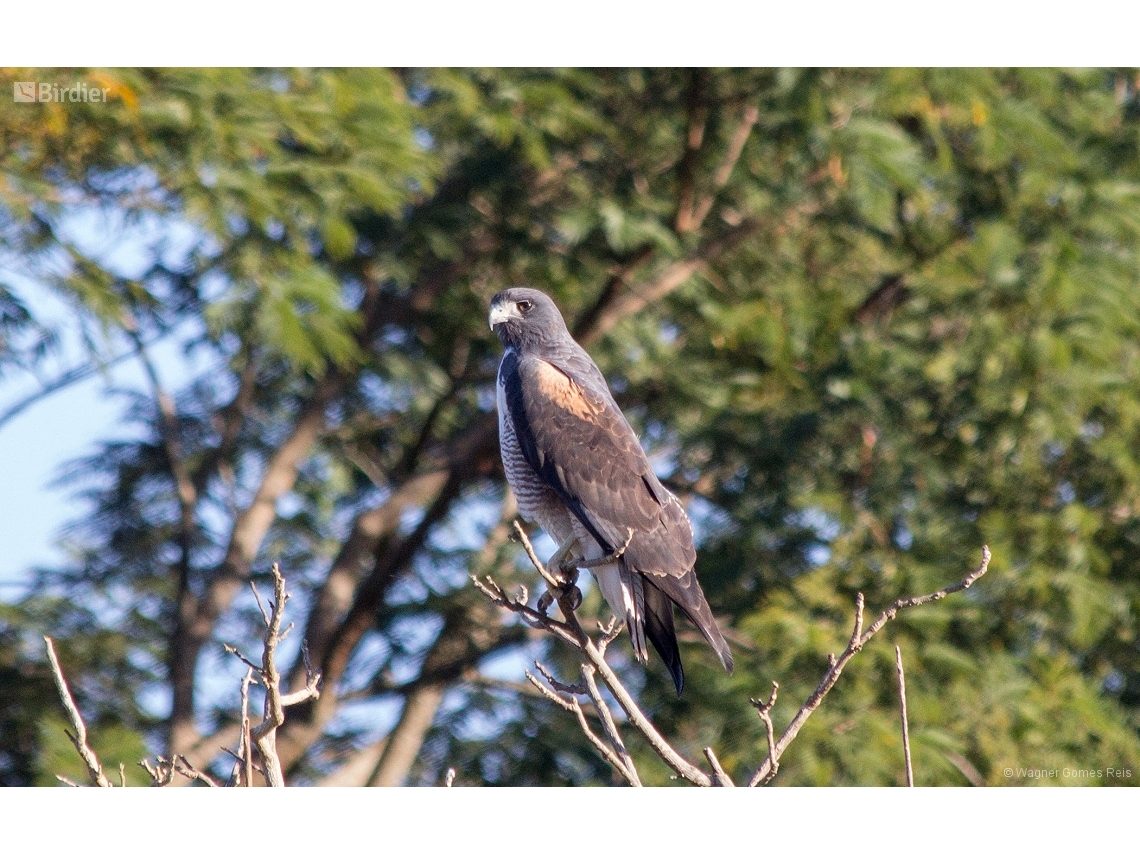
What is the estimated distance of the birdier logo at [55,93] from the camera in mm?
6793

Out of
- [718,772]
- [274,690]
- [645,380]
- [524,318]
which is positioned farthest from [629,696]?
[645,380]

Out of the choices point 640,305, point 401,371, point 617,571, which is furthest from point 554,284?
point 617,571

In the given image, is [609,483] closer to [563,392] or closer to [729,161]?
[563,392]

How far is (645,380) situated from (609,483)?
5.22 meters

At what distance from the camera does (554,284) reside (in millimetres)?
9500

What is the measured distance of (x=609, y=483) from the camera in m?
4.39

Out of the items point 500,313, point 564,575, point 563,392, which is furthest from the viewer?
point 500,313

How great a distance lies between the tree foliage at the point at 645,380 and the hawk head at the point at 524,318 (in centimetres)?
234

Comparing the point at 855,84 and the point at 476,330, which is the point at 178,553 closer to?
the point at 476,330

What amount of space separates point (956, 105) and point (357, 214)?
155 inches

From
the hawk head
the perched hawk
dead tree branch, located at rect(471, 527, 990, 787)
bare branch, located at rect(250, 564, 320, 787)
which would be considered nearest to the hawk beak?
the hawk head

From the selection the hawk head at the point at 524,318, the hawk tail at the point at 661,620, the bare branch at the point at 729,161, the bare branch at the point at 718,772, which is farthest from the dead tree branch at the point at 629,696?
the bare branch at the point at 729,161

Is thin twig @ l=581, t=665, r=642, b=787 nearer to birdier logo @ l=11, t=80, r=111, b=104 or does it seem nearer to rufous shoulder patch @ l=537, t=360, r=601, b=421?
rufous shoulder patch @ l=537, t=360, r=601, b=421
